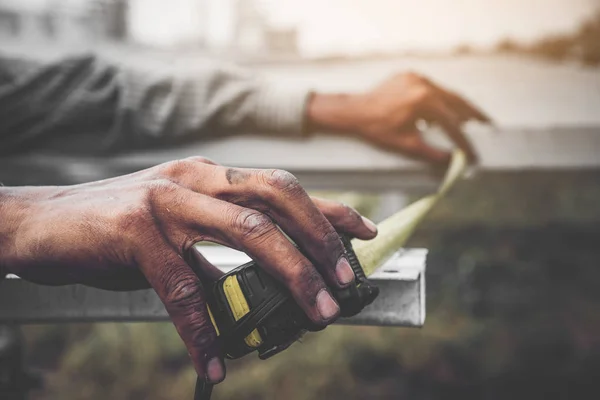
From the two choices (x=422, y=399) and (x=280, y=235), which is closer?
(x=280, y=235)

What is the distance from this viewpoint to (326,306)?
0.41 m

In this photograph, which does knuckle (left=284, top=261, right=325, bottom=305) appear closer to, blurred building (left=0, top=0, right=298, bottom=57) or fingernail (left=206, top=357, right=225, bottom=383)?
fingernail (left=206, top=357, right=225, bottom=383)

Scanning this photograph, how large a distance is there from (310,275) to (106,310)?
0.78ft

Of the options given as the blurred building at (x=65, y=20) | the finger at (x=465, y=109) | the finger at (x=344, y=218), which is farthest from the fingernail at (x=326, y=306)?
the blurred building at (x=65, y=20)

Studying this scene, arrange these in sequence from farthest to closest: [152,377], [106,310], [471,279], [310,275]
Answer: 1. [471,279]
2. [152,377]
3. [106,310]
4. [310,275]

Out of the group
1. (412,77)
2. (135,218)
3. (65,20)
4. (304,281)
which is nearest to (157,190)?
(135,218)

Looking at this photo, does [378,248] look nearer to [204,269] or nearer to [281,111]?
[204,269]

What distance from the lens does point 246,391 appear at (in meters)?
2.01

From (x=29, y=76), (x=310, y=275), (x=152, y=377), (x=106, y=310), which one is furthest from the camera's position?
(x=152, y=377)

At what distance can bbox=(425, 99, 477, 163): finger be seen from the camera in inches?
41.0

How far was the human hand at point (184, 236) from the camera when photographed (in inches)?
16.6

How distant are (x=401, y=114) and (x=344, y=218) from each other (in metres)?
0.59

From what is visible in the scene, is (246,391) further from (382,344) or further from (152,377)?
(382,344)

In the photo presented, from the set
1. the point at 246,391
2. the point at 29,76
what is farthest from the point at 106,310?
the point at 246,391
